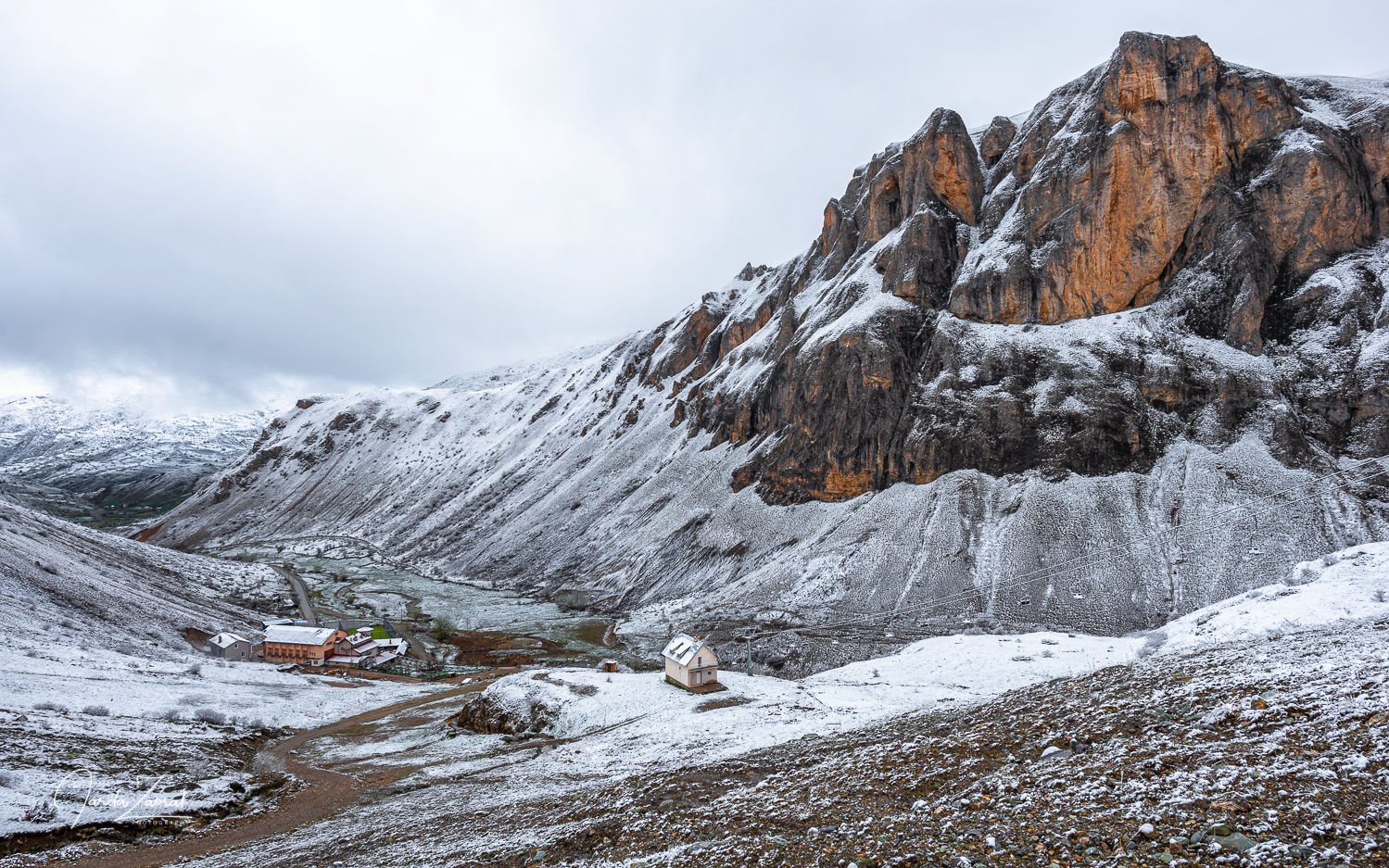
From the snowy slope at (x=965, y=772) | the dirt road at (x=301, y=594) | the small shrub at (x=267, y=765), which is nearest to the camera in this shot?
the snowy slope at (x=965, y=772)

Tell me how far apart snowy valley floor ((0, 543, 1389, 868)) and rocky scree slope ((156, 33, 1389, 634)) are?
28725 millimetres

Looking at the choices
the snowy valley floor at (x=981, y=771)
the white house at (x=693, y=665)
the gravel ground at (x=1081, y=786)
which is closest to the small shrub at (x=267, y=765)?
the snowy valley floor at (x=981, y=771)

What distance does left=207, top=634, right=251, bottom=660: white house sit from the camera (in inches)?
1950

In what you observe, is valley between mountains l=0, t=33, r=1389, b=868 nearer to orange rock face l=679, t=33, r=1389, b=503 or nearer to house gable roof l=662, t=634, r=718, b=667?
orange rock face l=679, t=33, r=1389, b=503

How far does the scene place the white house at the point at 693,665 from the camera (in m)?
34.1

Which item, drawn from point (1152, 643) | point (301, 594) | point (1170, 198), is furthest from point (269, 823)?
point (1170, 198)

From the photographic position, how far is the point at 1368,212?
65312 mm

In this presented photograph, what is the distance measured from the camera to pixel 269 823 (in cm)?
2067

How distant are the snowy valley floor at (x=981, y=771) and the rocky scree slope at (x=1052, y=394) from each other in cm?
2872

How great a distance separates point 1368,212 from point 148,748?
109 metres

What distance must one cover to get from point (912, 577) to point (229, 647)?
5821 cm

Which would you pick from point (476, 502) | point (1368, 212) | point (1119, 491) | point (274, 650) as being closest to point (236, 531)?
point (476, 502)

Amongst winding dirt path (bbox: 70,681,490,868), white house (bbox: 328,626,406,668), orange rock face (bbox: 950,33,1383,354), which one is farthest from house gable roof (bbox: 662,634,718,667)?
orange rock face (bbox: 950,33,1383,354)

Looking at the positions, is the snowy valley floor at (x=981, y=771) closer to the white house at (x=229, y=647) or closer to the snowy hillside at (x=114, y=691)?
the snowy hillside at (x=114, y=691)
